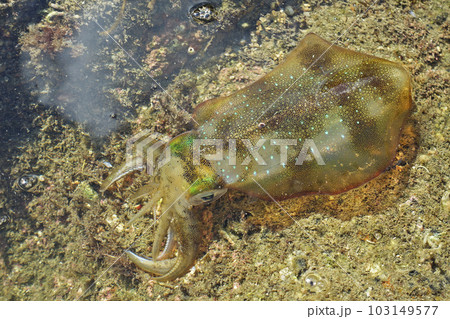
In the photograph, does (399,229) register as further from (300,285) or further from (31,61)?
(31,61)

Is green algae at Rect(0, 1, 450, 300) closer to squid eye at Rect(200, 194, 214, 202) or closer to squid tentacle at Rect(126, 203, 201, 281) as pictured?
squid tentacle at Rect(126, 203, 201, 281)

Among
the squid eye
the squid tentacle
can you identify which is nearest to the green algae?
the squid tentacle

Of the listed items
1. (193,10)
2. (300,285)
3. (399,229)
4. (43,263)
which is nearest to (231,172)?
(300,285)

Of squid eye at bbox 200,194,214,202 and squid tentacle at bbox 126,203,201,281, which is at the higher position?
squid eye at bbox 200,194,214,202

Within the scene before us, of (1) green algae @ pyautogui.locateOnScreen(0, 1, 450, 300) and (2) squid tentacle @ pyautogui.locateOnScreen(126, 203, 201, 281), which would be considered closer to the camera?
(1) green algae @ pyautogui.locateOnScreen(0, 1, 450, 300)

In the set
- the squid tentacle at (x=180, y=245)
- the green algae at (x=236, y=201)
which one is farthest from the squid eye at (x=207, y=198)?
the green algae at (x=236, y=201)

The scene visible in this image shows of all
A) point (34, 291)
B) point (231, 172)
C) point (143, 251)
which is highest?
point (231, 172)

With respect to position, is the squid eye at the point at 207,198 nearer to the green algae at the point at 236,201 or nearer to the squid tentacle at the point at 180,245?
the squid tentacle at the point at 180,245

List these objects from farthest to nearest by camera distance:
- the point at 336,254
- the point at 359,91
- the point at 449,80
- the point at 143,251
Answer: the point at 143,251, the point at 449,80, the point at 336,254, the point at 359,91

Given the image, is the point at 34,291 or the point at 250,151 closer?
the point at 250,151
